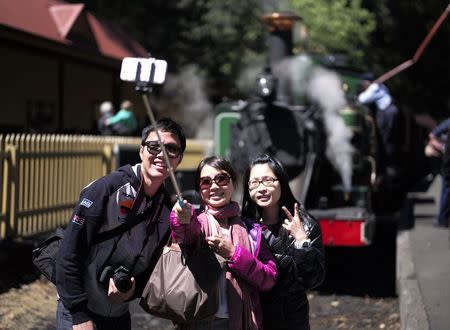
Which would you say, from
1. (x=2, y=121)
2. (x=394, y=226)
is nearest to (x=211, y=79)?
(x=2, y=121)

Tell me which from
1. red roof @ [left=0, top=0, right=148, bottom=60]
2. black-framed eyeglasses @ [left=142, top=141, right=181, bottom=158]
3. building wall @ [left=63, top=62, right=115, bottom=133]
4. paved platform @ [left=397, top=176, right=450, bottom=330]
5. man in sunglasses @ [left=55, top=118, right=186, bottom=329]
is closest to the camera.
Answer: man in sunglasses @ [left=55, top=118, right=186, bottom=329]

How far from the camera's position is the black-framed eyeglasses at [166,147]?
10.3 feet

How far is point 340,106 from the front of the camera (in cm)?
856

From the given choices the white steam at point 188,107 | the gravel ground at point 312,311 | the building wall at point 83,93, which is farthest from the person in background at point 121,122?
the gravel ground at point 312,311

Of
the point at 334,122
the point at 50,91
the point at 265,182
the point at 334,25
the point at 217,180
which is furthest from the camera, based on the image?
the point at 334,25

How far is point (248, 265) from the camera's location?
121 inches

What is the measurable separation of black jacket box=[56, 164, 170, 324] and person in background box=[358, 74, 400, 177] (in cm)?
663

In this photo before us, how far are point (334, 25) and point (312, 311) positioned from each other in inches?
628

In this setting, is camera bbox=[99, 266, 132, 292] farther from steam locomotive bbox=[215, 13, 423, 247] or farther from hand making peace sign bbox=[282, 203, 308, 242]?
steam locomotive bbox=[215, 13, 423, 247]

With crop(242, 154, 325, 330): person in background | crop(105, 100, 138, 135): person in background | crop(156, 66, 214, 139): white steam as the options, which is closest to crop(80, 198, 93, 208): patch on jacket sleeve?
crop(242, 154, 325, 330): person in background

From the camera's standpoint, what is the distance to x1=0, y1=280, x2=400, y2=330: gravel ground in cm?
633

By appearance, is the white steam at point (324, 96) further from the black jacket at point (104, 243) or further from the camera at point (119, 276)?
the camera at point (119, 276)

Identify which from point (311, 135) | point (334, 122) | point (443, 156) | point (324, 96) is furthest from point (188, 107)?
point (443, 156)

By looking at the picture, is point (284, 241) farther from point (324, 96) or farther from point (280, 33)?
point (280, 33)
